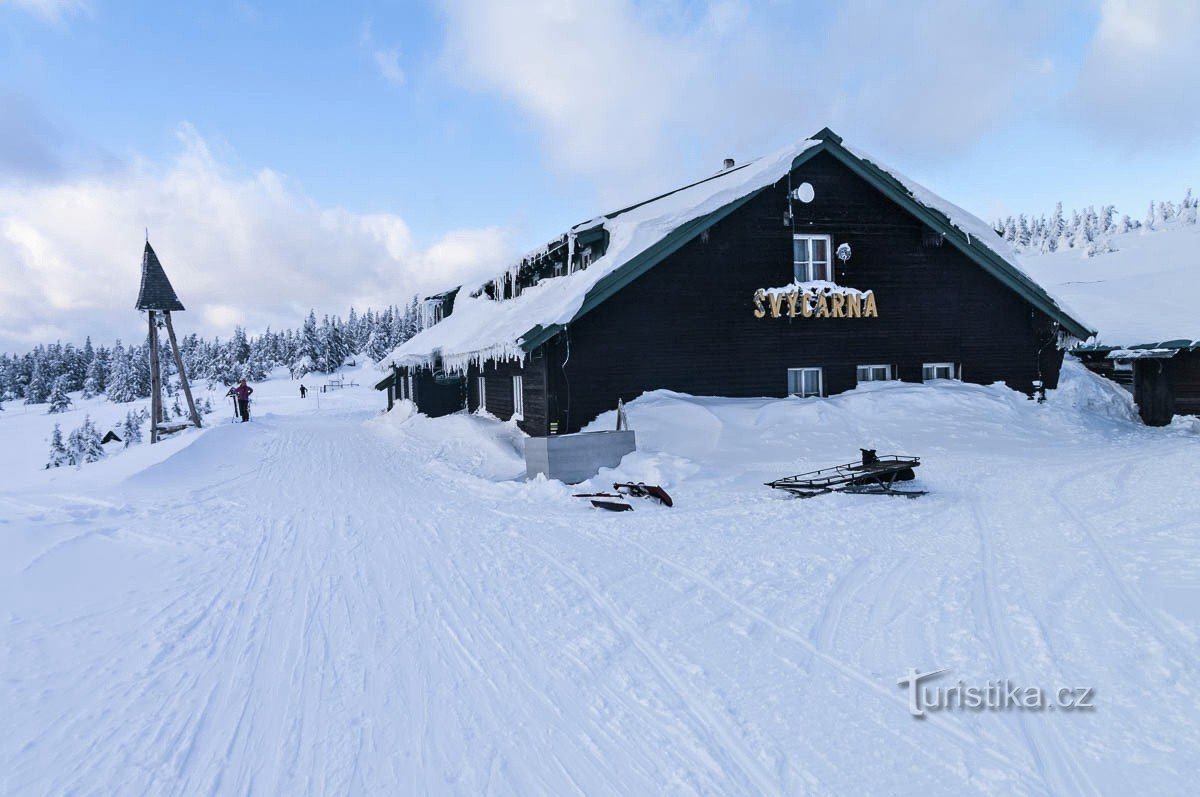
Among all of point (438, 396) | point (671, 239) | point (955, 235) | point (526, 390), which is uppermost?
point (955, 235)

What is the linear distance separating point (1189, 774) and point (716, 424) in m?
11.5

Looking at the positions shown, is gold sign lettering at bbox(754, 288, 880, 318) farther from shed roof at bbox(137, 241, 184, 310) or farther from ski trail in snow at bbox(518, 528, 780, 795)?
shed roof at bbox(137, 241, 184, 310)

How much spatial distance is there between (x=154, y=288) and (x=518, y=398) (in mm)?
15912

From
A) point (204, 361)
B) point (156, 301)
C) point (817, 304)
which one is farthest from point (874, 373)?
point (204, 361)

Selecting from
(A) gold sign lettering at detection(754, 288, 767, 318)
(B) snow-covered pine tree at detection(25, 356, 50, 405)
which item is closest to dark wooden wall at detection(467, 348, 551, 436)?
(A) gold sign lettering at detection(754, 288, 767, 318)

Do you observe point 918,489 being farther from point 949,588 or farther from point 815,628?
point 815,628

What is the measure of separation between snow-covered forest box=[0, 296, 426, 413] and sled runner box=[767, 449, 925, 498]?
86373 mm

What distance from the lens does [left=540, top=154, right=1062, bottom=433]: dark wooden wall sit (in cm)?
1620

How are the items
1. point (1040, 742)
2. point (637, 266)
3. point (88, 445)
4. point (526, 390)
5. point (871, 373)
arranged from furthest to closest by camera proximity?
point (88, 445)
point (871, 373)
point (526, 390)
point (637, 266)
point (1040, 742)

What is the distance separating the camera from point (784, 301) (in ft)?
56.6

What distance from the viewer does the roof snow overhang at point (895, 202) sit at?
49.9 ft


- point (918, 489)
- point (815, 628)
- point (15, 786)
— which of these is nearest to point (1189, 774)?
point (815, 628)

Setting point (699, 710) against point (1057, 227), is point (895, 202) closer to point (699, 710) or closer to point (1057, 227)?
point (699, 710)

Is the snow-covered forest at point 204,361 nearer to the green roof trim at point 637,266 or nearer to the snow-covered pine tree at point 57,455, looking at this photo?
the snow-covered pine tree at point 57,455
